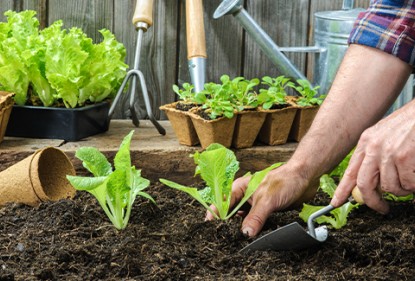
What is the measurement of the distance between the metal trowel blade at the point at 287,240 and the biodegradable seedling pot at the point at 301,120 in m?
0.98

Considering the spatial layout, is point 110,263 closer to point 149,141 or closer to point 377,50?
point 377,50

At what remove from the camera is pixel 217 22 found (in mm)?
3465

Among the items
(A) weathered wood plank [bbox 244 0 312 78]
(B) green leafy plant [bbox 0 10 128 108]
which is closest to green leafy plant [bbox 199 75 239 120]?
(B) green leafy plant [bbox 0 10 128 108]

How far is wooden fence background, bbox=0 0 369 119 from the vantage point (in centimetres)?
341

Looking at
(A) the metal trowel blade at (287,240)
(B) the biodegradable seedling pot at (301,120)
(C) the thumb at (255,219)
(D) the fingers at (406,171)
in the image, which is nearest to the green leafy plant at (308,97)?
(B) the biodegradable seedling pot at (301,120)

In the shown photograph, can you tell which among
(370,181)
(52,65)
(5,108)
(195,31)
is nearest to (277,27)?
(195,31)

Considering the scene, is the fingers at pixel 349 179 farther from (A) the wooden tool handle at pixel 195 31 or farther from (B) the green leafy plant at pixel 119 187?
(A) the wooden tool handle at pixel 195 31

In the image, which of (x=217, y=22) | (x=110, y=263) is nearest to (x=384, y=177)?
(x=110, y=263)

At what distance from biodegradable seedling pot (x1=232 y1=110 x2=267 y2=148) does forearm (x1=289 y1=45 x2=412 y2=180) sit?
58 cm

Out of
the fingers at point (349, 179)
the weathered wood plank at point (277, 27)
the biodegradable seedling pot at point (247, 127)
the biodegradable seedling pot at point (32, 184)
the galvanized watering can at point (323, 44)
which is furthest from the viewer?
the weathered wood plank at point (277, 27)

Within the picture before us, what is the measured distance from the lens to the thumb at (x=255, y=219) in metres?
2.06

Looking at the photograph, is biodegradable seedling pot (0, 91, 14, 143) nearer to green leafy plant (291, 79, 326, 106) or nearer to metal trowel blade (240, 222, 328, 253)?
green leafy plant (291, 79, 326, 106)

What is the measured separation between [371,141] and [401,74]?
20.5 inches

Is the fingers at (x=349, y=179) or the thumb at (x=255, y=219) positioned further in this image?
the thumb at (x=255, y=219)
